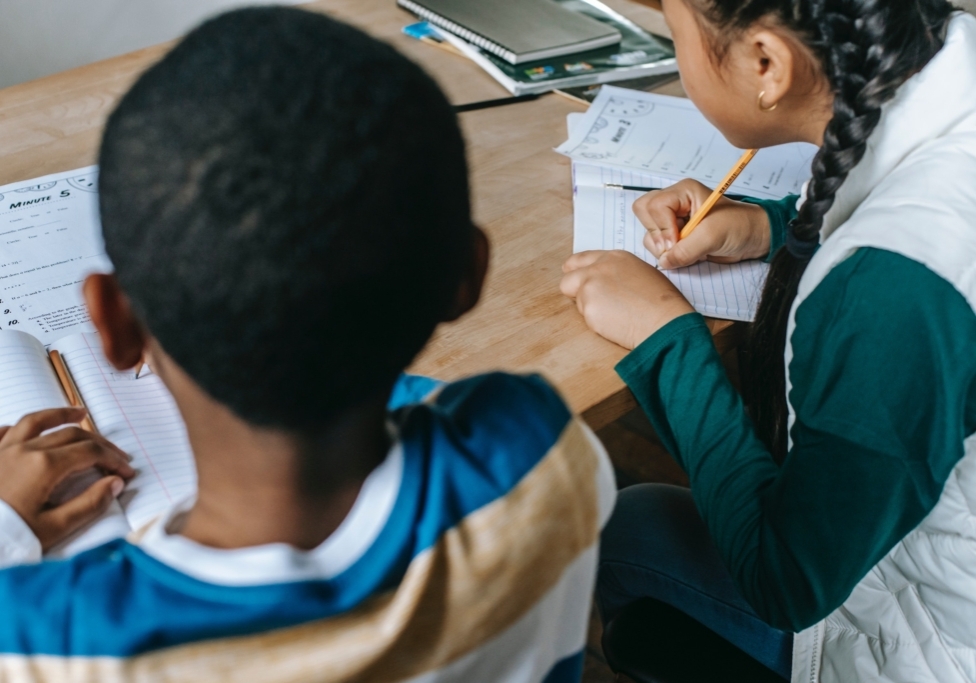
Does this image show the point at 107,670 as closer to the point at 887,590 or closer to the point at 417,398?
the point at 417,398

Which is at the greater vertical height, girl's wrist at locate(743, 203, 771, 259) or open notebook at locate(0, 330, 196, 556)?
open notebook at locate(0, 330, 196, 556)

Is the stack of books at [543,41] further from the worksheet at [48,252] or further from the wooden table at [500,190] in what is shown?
the worksheet at [48,252]

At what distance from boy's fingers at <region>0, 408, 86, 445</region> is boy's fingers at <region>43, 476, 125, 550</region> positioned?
0.06 meters

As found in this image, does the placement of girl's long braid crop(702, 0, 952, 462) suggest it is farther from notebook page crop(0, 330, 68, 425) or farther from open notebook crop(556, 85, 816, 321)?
notebook page crop(0, 330, 68, 425)

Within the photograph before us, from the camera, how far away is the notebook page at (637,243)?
902 mm

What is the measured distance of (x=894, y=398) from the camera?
2.05 ft

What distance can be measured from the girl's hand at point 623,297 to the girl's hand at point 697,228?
0.20 feet

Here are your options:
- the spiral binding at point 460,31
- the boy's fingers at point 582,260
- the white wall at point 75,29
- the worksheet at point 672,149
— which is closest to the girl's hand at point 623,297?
the boy's fingers at point 582,260

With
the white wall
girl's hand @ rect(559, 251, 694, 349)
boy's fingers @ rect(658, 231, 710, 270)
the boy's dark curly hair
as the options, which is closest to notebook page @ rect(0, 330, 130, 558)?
the boy's dark curly hair

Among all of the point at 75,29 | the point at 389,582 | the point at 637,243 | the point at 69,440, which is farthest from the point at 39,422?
the point at 75,29

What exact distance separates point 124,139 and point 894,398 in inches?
21.2

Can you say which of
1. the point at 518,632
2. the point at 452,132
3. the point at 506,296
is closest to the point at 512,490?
the point at 518,632

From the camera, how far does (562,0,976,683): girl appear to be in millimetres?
632

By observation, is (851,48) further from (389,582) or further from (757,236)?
(389,582)
